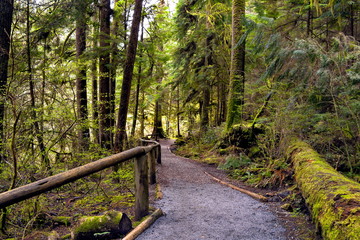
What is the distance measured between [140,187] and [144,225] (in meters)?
0.59

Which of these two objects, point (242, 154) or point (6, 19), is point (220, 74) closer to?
point (242, 154)

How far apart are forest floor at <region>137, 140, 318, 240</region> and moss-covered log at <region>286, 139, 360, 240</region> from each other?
0.48 m

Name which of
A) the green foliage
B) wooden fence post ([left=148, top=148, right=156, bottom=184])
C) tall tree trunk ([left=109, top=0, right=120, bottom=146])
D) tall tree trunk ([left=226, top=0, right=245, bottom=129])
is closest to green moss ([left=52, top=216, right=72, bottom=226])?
wooden fence post ([left=148, top=148, right=156, bottom=184])

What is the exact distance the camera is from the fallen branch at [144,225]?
3455 mm

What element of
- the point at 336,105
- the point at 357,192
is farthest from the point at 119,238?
the point at 336,105

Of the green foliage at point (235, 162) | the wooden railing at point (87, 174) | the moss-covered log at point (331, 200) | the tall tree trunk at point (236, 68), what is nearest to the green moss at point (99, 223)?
the wooden railing at point (87, 174)

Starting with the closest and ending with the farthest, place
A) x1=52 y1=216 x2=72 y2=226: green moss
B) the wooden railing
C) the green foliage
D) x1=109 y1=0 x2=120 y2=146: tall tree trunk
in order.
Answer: the wooden railing < x1=52 y1=216 x2=72 y2=226: green moss < the green foliage < x1=109 y1=0 x2=120 y2=146: tall tree trunk

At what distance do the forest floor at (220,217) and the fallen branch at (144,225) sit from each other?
0.07 m

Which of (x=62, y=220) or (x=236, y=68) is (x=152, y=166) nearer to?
(x=62, y=220)

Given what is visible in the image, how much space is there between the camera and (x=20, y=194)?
2229 mm

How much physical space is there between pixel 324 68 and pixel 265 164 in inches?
127

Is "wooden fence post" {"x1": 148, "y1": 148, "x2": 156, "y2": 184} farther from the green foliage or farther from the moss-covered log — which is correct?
the moss-covered log

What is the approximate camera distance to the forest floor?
3.68 m

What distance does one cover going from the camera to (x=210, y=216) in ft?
14.7
